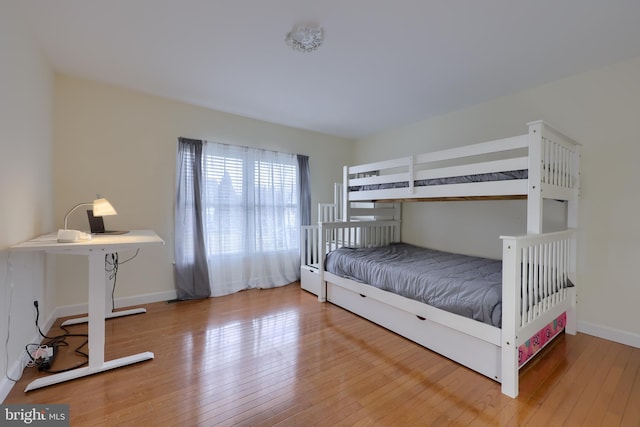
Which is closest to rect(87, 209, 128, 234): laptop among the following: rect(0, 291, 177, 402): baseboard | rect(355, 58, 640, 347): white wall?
rect(0, 291, 177, 402): baseboard

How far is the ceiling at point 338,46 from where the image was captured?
5.54 ft

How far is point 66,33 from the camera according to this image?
1974mm

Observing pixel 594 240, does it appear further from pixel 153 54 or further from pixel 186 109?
pixel 186 109

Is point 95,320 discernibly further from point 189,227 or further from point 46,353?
point 189,227

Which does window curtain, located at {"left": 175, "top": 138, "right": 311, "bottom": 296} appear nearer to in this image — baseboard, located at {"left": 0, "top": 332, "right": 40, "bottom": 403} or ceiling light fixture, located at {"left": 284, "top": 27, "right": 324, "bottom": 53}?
baseboard, located at {"left": 0, "top": 332, "right": 40, "bottom": 403}

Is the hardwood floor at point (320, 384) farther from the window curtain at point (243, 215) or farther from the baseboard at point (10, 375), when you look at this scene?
the window curtain at point (243, 215)

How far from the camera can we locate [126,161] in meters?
2.94

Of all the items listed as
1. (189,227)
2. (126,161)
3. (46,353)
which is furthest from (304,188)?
(46,353)

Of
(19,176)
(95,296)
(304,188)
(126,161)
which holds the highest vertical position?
(126,161)

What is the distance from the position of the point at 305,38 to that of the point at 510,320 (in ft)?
7.48

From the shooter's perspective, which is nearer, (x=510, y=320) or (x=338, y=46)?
(x=510, y=320)

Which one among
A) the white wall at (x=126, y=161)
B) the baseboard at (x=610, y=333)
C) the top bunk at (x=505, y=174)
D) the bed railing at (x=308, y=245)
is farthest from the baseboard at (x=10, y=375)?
the baseboard at (x=610, y=333)

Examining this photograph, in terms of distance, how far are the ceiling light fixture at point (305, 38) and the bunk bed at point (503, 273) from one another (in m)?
1.39

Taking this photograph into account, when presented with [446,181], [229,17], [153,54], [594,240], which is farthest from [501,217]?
[153,54]
